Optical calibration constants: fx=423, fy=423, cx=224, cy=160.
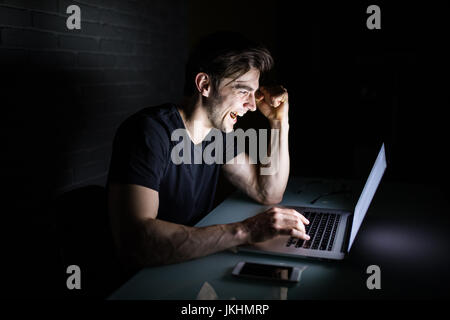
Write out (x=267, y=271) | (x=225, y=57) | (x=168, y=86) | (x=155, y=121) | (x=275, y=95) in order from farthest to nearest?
(x=168, y=86), (x=275, y=95), (x=225, y=57), (x=155, y=121), (x=267, y=271)

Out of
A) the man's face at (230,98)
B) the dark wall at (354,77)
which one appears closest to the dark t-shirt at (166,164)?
the man's face at (230,98)

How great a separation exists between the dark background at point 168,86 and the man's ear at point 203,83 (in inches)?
25.9

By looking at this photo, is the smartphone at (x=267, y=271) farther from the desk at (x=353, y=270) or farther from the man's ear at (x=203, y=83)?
the man's ear at (x=203, y=83)

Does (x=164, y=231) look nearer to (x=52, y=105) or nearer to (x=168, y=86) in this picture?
(x=52, y=105)

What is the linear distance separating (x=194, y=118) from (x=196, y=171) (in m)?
0.22

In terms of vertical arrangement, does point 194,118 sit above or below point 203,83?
Answer: below

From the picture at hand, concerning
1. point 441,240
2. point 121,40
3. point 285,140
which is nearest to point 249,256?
point 441,240

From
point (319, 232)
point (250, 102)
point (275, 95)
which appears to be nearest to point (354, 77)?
point (275, 95)

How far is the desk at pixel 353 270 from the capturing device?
1036mm

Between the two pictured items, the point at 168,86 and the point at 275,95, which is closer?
the point at 275,95

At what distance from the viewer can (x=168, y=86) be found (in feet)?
9.73

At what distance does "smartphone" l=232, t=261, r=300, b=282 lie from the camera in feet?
3.55

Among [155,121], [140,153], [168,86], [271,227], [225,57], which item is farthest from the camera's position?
[168,86]

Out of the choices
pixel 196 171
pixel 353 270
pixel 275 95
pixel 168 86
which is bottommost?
pixel 353 270
